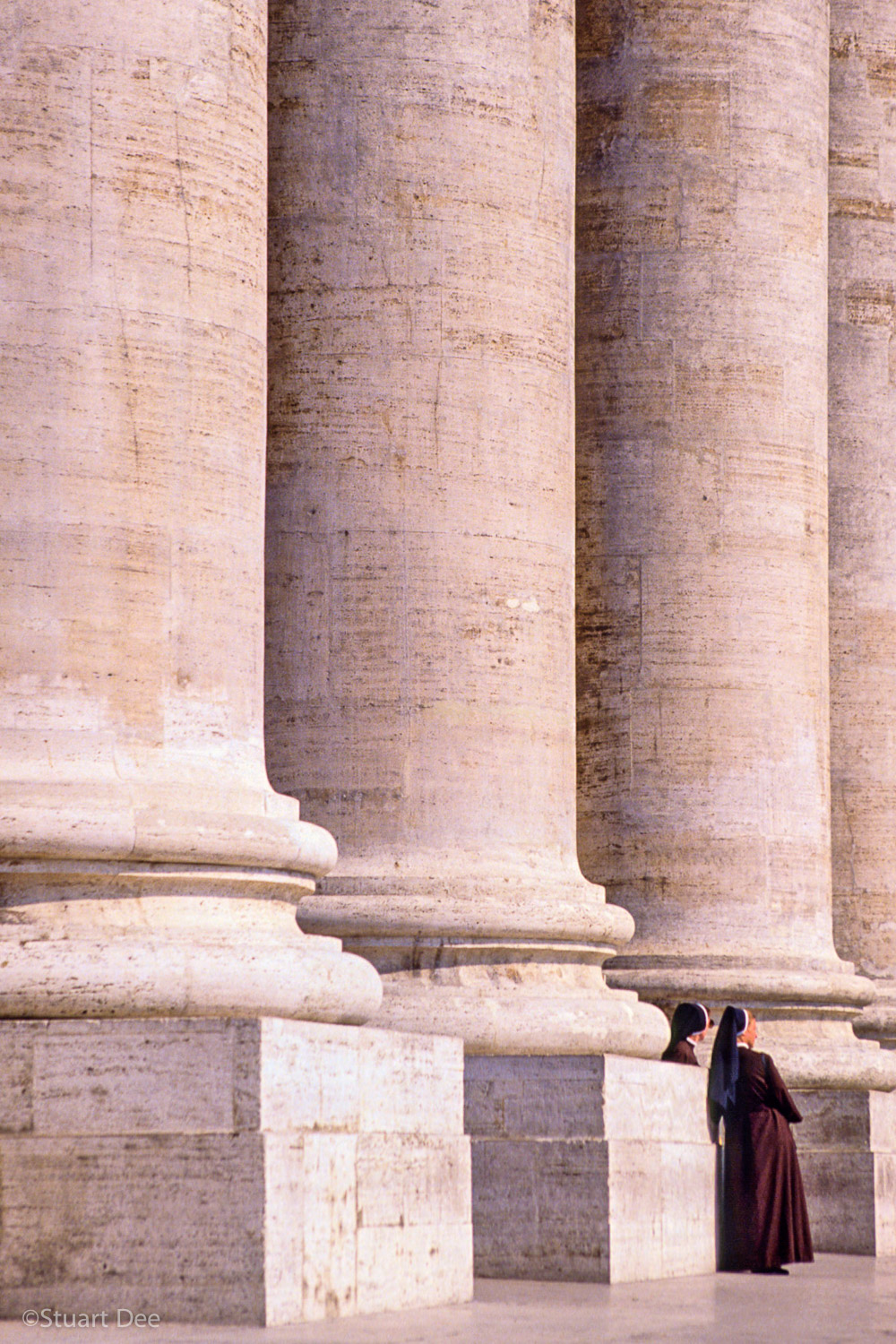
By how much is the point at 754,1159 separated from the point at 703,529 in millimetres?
13421

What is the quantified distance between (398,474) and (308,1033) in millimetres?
12897

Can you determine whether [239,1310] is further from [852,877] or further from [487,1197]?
[852,877]

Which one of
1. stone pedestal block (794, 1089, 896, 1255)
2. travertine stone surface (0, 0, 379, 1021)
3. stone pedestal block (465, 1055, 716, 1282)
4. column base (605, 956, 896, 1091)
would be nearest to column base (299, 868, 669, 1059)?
stone pedestal block (465, 1055, 716, 1282)

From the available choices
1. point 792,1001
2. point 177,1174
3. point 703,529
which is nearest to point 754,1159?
point 792,1001

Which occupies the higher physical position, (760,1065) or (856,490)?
(856,490)

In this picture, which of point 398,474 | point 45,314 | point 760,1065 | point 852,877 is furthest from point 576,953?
point 852,877

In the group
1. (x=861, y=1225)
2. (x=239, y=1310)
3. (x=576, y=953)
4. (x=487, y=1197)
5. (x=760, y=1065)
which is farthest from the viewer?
(x=861, y=1225)

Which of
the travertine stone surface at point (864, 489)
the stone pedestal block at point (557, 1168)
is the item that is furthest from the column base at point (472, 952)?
the travertine stone surface at point (864, 489)

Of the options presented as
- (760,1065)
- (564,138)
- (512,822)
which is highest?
(564,138)

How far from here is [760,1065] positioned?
43406 mm

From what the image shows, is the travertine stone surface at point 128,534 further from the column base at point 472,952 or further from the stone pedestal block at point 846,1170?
the stone pedestal block at point 846,1170

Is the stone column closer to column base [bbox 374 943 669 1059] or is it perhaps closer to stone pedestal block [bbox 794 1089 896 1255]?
stone pedestal block [bbox 794 1089 896 1255]

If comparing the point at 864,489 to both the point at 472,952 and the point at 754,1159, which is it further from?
the point at 472,952

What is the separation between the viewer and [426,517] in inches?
1515
